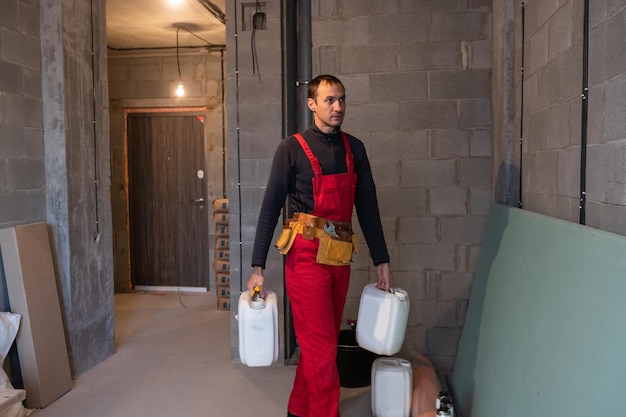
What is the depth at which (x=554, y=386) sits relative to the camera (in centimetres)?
177

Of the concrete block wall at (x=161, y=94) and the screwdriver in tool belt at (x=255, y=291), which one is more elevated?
the concrete block wall at (x=161, y=94)

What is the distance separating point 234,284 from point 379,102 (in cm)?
152

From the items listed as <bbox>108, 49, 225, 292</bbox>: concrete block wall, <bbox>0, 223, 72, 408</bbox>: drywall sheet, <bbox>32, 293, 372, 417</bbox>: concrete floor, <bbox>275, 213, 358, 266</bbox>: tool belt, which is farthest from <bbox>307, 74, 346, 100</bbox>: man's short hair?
<bbox>108, 49, 225, 292</bbox>: concrete block wall

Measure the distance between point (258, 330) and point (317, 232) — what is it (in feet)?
1.67

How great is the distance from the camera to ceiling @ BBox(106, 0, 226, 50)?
15.4 feet

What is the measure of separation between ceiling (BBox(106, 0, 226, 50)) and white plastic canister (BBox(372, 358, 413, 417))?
3270mm

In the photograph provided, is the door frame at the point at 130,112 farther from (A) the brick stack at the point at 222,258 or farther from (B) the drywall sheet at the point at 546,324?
(B) the drywall sheet at the point at 546,324

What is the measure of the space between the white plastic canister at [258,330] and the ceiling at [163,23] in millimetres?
3022

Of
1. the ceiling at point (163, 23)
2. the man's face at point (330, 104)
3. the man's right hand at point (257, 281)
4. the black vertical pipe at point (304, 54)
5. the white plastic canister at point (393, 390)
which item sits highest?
→ the ceiling at point (163, 23)

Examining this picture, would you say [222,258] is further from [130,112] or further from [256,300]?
[256,300]

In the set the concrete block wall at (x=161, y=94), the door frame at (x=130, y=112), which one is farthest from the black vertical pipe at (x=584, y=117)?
the door frame at (x=130, y=112)

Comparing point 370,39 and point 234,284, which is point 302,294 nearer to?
point 234,284

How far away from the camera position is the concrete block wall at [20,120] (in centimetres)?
313

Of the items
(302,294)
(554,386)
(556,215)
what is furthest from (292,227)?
(554,386)
